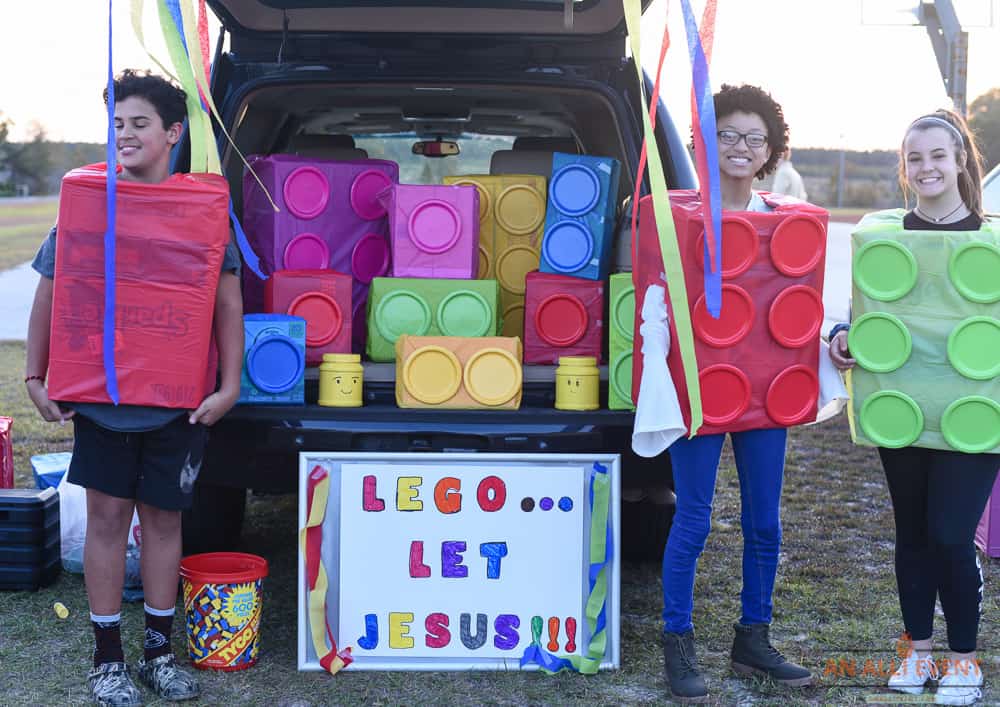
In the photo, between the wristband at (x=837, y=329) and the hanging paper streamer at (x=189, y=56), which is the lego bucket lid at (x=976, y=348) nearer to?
the wristband at (x=837, y=329)

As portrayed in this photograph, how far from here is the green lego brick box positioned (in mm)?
3168

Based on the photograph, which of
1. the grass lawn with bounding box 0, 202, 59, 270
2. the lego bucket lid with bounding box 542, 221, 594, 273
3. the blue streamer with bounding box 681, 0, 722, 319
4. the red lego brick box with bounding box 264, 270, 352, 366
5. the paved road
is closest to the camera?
the blue streamer with bounding box 681, 0, 722, 319

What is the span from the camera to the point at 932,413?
2.80 meters

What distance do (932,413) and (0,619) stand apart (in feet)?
8.65

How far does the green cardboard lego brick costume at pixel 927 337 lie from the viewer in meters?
2.78

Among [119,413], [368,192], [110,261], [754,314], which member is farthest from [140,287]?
[754,314]

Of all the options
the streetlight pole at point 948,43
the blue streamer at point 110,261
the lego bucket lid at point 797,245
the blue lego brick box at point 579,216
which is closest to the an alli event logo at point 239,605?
the blue streamer at point 110,261

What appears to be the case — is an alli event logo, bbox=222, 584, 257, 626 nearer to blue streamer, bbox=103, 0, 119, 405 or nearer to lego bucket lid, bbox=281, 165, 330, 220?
blue streamer, bbox=103, 0, 119, 405

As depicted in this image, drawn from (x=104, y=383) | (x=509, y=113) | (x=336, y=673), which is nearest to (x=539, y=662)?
(x=336, y=673)

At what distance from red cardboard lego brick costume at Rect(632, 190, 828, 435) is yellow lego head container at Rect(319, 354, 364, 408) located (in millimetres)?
778

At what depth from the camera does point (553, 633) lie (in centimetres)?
309

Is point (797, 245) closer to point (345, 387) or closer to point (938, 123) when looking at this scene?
point (938, 123)

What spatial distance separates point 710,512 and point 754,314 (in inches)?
19.6

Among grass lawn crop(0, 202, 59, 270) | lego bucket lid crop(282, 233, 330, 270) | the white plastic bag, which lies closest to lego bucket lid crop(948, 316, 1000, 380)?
lego bucket lid crop(282, 233, 330, 270)
